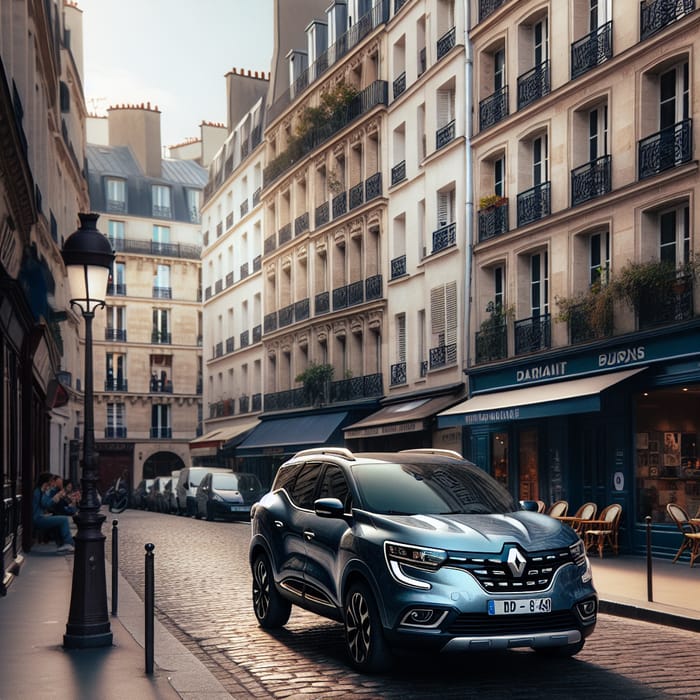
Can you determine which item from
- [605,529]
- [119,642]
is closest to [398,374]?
[605,529]

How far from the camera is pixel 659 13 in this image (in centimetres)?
2111

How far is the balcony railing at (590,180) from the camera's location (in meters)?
22.7

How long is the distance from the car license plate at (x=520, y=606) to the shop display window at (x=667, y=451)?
12163 millimetres

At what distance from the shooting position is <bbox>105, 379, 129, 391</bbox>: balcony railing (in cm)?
6481

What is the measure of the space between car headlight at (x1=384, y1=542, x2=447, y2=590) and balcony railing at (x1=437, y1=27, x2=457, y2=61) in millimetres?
23643

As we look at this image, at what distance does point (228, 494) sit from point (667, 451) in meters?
16.1

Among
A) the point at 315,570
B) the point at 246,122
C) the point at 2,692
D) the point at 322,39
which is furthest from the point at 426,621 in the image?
the point at 246,122

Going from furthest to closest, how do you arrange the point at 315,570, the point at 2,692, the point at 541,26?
the point at 541,26, the point at 315,570, the point at 2,692

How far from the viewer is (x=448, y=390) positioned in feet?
94.6

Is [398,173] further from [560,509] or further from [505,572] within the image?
[505,572]

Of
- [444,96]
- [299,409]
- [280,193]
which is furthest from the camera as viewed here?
[280,193]

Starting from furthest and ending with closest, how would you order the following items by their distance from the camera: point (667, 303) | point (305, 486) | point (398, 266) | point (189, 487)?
point (189, 487), point (398, 266), point (667, 303), point (305, 486)

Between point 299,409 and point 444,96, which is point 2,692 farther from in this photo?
point 299,409

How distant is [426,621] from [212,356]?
162ft
